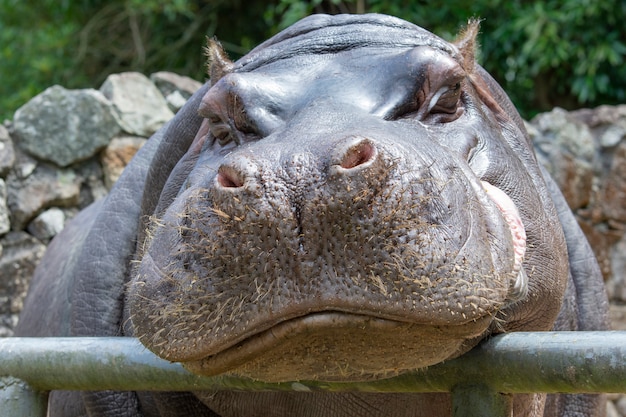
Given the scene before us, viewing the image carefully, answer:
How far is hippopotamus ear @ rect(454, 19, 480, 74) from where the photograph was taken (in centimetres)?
261

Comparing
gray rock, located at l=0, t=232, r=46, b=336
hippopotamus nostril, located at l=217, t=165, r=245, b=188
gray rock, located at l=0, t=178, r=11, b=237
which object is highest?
hippopotamus nostril, located at l=217, t=165, r=245, b=188

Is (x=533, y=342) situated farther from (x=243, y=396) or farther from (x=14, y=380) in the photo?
(x=14, y=380)

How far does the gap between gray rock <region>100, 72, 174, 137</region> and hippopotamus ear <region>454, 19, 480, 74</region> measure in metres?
3.03

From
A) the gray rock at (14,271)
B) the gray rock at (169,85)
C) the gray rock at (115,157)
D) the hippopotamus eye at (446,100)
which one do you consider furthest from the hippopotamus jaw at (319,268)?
the gray rock at (169,85)

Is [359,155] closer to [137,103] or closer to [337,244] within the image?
[337,244]

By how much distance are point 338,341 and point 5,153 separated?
374cm

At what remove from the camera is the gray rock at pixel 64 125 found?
5.10 meters

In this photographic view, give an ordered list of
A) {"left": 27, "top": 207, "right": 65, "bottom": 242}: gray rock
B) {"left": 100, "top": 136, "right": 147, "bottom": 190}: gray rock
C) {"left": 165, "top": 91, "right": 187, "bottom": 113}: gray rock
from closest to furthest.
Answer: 1. {"left": 27, "top": 207, "right": 65, "bottom": 242}: gray rock
2. {"left": 100, "top": 136, "right": 147, "bottom": 190}: gray rock
3. {"left": 165, "top": 91, "right": 187, "bottom": 113}: gray rock

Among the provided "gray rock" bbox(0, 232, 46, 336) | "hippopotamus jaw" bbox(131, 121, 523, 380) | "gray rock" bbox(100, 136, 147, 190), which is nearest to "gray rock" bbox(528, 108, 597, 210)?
"gray rock" bbox(100, 136, 147, 190)

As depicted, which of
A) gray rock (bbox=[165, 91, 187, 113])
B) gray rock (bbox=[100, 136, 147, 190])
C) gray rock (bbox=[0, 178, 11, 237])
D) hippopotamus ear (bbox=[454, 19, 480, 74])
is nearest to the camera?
hippopotamus ear (bbox=[454, 19, 480, 74])

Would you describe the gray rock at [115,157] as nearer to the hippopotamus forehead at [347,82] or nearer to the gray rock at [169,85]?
the gray rock at [169,85]

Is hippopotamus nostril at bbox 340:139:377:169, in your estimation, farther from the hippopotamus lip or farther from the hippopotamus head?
the hippopotamus lip

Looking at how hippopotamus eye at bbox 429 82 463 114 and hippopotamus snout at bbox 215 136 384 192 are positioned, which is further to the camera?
hippopotamus eye at bbox 429 82 463 114

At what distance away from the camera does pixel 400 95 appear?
2143mm
